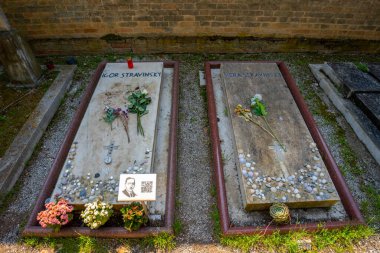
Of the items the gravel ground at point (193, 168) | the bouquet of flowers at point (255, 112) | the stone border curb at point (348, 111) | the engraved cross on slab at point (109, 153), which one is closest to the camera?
the gravel ground at point (193, 168)

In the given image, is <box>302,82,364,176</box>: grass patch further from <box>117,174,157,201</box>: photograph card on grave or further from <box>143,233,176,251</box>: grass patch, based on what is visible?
<box>117,174,157,201</box>: photograph card on grave

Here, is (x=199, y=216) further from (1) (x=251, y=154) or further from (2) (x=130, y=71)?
(2) (x=130, y=71)

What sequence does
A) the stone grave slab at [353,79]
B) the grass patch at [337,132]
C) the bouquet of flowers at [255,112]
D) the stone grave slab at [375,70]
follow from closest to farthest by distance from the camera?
1. the grass patch at [337,132]
2. the bouquet of flowers at [255,112]
3. the stone grave slab at [353,79]
4. the stone grave slab at [375,70]

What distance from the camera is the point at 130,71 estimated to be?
17.2 ft

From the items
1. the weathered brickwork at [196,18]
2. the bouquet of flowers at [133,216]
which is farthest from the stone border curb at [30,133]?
the bouquet of flowers at [133,216]

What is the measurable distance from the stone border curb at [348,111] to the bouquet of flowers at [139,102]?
336cm

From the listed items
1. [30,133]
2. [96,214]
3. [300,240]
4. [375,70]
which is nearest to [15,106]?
[30,133]

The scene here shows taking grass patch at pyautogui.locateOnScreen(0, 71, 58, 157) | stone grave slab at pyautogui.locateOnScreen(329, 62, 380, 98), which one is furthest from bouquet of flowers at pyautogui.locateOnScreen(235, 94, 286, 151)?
grass patch at pyautogui.locateOnScreen(0, 71, 58, 157)

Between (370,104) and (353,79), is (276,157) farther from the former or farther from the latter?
(353,79)

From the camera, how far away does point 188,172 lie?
13.0 ft

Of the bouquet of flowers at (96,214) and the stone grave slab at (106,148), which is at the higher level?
the stone grave slab at (106,148)

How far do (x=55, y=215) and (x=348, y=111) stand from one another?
4.68 metres

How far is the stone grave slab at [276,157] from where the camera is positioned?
3361mm

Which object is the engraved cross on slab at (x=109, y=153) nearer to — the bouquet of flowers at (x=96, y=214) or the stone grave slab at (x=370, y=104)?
the bouquet of flowers at (x=96, y=214)
